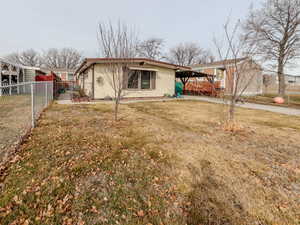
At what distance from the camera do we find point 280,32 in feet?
54.8

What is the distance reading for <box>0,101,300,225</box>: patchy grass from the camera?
1.71 m

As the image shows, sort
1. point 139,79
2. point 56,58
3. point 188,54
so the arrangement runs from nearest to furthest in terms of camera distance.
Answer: point 139,79 < point 188,54 < point 56,58

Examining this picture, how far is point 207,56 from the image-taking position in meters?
47.2

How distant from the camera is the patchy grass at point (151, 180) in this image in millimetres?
1708

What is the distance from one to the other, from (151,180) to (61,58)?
59279mm

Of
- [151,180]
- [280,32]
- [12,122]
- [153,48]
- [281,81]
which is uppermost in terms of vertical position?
[153,48]

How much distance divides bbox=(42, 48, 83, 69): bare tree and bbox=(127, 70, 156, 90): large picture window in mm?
46266

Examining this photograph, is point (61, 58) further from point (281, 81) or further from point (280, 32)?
point (281, 81)

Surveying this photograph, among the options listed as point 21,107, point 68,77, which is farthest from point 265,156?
point 68,77

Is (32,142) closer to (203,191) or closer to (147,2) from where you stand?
Result: (203,191)

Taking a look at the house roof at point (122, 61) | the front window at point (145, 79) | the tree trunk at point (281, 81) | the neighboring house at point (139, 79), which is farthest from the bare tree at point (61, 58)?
the tree trunk at point (281, 81)

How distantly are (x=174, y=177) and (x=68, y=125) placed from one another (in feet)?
12.8

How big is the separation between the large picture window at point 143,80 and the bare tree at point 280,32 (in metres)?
12.0

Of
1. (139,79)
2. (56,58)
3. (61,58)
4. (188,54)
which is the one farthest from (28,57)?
(139,79)
